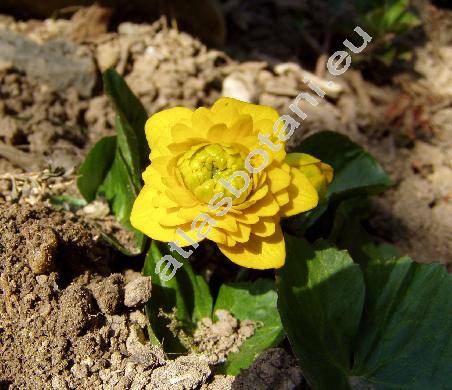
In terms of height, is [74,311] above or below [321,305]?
below

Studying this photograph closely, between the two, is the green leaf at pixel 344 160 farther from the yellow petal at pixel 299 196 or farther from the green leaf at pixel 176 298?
the green leaf at pixel 176 298

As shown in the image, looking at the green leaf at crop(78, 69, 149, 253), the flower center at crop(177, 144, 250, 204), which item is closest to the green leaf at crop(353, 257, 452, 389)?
the flower center at crop(177, 144, 250, 204)

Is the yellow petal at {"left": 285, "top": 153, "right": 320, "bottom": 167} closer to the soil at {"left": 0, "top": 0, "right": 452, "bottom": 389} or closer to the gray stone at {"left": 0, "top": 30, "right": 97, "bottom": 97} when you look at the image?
the soil at {"left": 0, "top": 0, "right": 452, "bottom": 389}

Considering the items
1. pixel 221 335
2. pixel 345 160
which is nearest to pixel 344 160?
pixel 345 160

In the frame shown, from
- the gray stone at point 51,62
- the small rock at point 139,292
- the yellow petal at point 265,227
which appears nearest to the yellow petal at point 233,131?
the yellow petal at point 265,227

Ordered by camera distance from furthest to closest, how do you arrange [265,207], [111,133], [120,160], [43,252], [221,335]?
[111,133] < [120,160] < [221,335] < [43,252] < [265,207]

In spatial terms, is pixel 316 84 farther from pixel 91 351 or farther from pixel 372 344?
pixel 91 351

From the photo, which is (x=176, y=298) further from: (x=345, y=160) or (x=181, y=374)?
(x=345, y=160)
